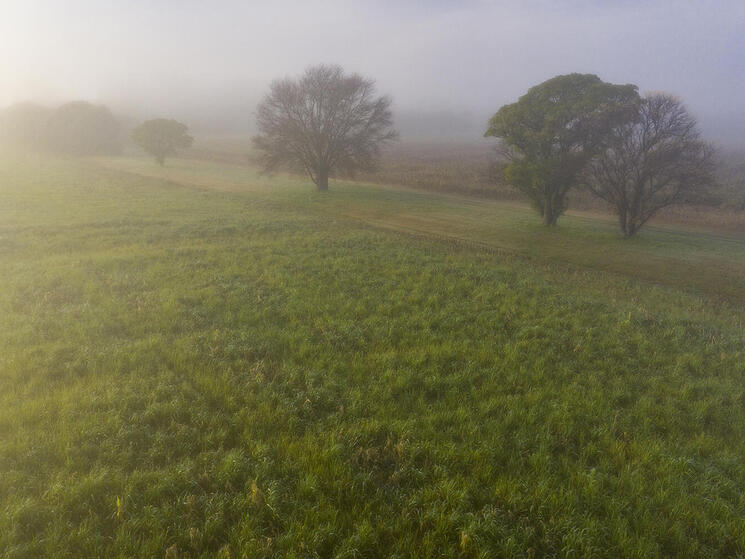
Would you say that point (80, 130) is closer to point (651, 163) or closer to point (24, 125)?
point (24, 125)

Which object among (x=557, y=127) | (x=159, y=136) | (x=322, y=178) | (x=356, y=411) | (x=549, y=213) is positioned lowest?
(x=356, y=411)

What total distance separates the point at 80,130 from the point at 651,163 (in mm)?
87262

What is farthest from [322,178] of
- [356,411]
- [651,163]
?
[356,411]

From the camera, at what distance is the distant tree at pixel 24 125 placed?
76119 millimetres

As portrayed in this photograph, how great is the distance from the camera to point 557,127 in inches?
927

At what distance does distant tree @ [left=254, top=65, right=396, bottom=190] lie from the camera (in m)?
35.6

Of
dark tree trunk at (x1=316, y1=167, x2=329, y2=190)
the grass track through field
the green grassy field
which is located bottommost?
the green grassy field

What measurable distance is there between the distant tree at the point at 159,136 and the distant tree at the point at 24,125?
3137 cm

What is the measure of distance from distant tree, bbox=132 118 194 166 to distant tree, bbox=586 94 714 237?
57.5m

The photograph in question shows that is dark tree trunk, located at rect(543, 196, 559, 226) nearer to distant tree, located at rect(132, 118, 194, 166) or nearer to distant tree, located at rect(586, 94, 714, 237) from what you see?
distant tree, located at rect(586, 94, 714, 237)

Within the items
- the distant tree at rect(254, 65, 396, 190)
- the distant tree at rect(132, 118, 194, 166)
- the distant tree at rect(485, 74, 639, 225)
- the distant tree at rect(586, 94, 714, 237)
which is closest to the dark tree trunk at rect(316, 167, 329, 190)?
the distant tree at rect(254, 65, 396, 190)

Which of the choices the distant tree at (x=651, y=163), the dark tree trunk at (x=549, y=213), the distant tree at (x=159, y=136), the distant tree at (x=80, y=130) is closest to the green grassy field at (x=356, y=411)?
the distant tree at (x=651, y=163)

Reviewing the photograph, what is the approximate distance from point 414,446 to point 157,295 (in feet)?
25.3

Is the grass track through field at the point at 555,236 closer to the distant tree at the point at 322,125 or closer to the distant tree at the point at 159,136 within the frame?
the distant tree at the point at 322,125
